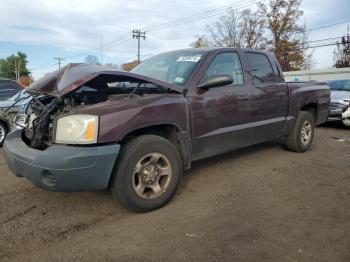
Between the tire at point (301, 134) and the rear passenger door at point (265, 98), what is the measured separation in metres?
0.53

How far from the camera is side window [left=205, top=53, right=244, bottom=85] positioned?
16.1 ft

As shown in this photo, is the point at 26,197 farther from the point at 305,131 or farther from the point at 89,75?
the point at 305,131

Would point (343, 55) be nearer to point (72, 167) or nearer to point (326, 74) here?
point (326, 74)

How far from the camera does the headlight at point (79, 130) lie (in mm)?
3518

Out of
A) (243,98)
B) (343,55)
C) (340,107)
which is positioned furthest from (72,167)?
(343,55)

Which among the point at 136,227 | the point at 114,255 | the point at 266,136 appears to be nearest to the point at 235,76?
the point at 266,136

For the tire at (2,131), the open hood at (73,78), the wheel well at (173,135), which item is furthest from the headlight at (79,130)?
the tire at (2,131)

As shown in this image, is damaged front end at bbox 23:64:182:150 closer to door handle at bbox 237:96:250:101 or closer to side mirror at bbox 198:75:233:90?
side mirror at bbox 198:75:233:90

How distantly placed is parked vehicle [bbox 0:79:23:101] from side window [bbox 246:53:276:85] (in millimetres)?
6550

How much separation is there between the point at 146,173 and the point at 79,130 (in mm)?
826

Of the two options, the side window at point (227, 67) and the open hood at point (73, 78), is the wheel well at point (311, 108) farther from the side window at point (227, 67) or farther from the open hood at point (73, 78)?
the open hood at point (73, 78)

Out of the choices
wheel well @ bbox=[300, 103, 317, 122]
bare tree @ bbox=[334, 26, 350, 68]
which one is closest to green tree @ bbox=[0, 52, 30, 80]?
bare tree @ bbox=[334, 26, 350, 68]

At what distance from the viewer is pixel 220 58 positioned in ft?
16.6

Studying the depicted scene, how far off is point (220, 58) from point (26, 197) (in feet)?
9.73
